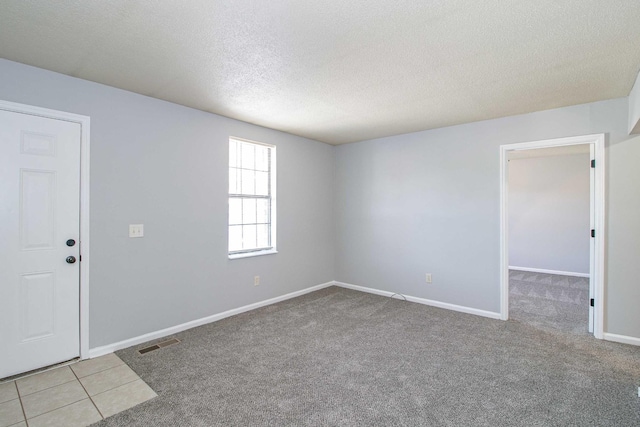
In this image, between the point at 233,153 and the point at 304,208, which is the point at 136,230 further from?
the point at 304,208

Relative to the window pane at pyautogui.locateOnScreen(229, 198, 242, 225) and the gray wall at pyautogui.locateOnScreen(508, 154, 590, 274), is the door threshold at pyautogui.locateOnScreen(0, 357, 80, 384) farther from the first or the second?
the gray wall at pyautogui.locateOnScreen(508, 154, 590, 274)

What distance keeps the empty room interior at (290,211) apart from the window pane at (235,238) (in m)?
0.03

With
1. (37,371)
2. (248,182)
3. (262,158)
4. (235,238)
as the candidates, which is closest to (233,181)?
(248,182)

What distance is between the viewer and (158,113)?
3.18m

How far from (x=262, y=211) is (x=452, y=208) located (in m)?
2.55

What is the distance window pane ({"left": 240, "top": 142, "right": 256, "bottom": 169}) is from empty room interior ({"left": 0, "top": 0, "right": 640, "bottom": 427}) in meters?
0.03

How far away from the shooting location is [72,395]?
221 centimetres

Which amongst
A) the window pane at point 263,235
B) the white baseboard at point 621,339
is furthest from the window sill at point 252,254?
the white baseboard at point 621,339

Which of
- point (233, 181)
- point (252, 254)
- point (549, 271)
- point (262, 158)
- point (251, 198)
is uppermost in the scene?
point (262, 158)

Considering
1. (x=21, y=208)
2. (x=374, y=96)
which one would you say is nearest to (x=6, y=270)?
(x=21, y=208)

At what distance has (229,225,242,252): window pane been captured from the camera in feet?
13.1

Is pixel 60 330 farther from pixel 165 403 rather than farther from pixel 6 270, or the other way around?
pixel 165 403

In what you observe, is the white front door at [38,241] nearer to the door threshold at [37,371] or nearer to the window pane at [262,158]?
the door threshold at [37,371]

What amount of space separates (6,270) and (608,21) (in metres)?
4.37
